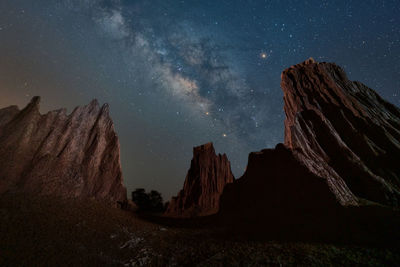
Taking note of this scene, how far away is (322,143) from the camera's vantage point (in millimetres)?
23328

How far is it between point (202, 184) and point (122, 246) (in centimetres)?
2526

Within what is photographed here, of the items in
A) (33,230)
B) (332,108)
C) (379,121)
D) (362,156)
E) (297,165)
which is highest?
(332,108)

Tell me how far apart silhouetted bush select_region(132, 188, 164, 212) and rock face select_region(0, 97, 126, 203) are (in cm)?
3091

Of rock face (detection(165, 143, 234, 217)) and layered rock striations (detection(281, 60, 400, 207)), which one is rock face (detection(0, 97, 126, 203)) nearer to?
rock face (detection(165, 143, 234, 217))

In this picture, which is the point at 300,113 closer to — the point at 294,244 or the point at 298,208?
the point at 298,208

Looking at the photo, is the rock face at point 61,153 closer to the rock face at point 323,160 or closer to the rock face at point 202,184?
the rock face at point 202,184

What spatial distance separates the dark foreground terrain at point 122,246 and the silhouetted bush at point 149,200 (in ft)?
129

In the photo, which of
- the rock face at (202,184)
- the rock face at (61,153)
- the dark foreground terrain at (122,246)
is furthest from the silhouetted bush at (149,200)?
the dark foreground terrain at (122,246)

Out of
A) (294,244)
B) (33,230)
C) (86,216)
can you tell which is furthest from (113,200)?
(294,244)

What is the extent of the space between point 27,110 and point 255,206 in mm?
30142

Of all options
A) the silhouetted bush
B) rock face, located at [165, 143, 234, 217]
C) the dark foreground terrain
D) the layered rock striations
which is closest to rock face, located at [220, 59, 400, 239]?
the layered rock striations

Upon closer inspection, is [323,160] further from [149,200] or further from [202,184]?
[149,200]

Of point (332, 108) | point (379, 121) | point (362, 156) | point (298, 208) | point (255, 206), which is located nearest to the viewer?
point (298, 208)

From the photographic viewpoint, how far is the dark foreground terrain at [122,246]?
33.3ft
